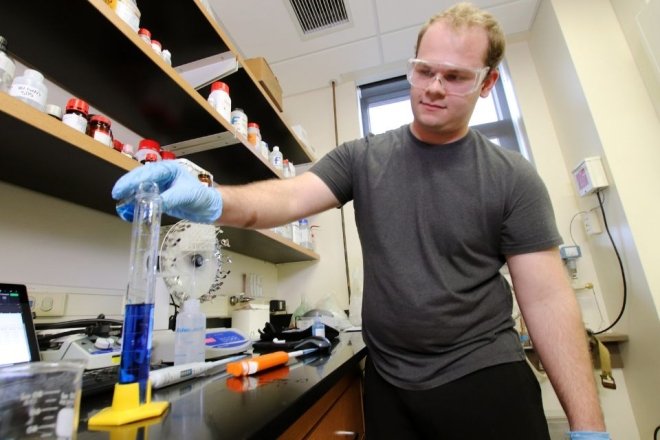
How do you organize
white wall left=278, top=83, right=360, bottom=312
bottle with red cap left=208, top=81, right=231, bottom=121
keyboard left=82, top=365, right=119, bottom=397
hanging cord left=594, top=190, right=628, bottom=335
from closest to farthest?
keyboard left=82, top=365, right=119, bottom=397
bottle with red cap left=208, top=81, right=231, bottom=121
hanging cord left=594, top=190, right=628, bottom=335
white wall left=278, top=83, right=360, bottom=312

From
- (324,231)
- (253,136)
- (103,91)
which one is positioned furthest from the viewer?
(324,231)

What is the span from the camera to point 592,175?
1.64 metres

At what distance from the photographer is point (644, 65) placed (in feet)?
5.27

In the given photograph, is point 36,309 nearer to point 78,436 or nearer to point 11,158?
point 11,158

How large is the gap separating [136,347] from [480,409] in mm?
680

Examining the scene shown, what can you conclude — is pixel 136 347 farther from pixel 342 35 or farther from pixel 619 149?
pixel 342 35

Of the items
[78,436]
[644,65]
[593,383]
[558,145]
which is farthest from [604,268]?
[78,436]

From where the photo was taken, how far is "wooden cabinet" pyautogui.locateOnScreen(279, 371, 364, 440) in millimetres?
580

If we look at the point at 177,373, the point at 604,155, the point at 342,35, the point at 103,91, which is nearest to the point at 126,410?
the point at 177,373

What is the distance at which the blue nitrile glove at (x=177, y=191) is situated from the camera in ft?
1.61

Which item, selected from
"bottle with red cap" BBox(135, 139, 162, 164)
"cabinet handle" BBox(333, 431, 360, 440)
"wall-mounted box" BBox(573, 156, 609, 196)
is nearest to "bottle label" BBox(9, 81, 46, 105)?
"bottle with red cap" BBox(135, 139, 162, 164)

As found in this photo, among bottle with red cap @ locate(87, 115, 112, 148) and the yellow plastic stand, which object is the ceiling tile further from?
the yellow plastic stand

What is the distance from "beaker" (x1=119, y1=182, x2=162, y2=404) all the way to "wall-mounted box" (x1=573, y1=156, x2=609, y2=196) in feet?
6.45

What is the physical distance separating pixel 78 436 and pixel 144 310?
140 mm
